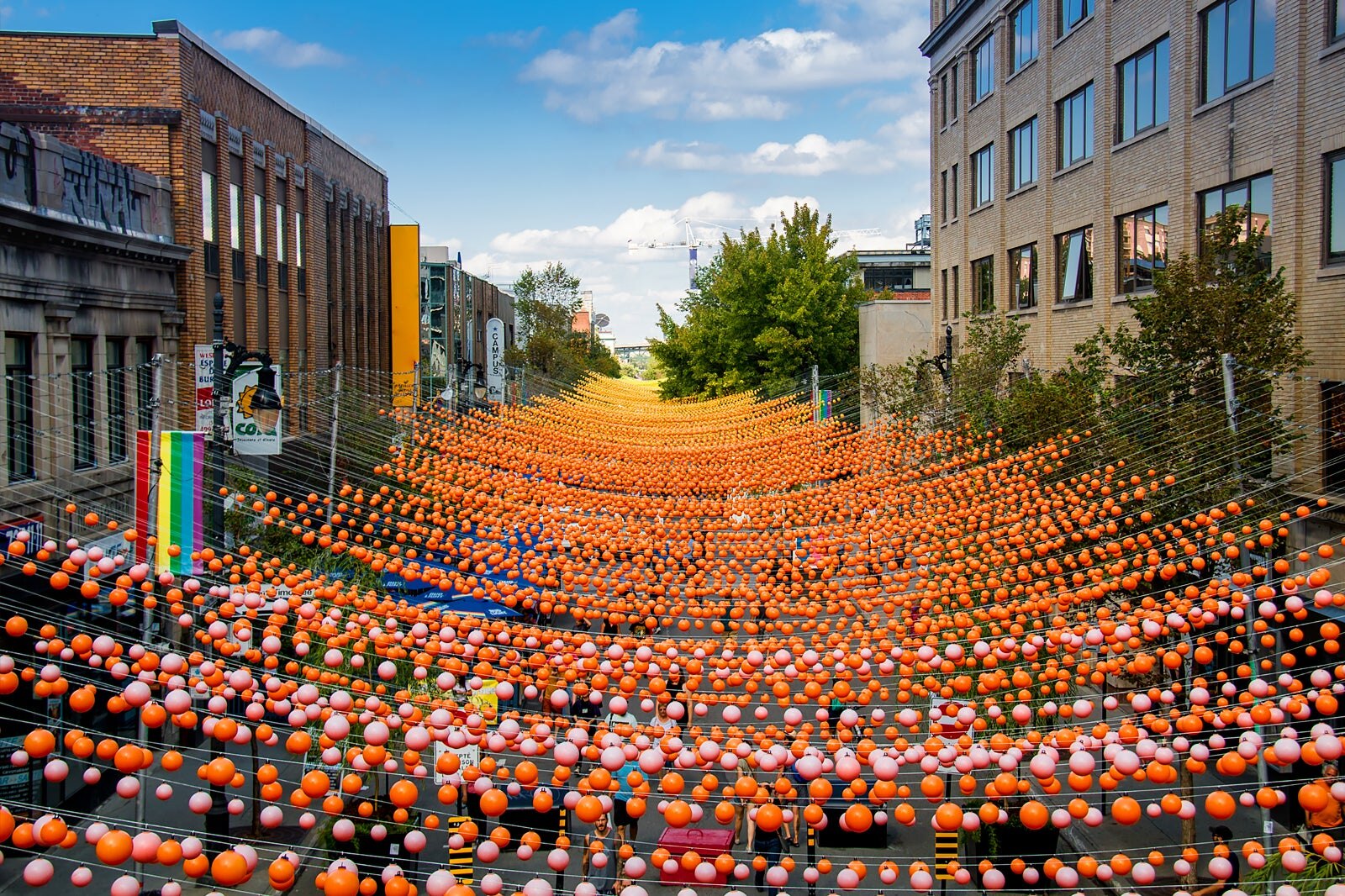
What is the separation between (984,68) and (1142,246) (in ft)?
42.9

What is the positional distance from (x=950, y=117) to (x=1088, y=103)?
475 inches

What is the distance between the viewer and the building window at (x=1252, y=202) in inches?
655

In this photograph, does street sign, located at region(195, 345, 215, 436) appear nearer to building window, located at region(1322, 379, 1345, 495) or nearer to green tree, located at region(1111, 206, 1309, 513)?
green tree, located at region(1111, 206, 1309, 513)

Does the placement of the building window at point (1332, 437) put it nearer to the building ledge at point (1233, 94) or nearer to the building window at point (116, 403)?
the building ledge at point (1233, 94)

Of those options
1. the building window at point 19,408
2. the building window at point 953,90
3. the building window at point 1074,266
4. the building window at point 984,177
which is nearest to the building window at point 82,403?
the building window at point 19,408

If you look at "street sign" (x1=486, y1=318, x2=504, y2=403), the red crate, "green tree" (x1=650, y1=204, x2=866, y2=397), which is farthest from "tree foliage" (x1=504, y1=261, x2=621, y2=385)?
the red crate

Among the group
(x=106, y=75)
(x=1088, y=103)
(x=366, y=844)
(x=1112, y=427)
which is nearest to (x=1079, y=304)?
(x=1088, y=103)

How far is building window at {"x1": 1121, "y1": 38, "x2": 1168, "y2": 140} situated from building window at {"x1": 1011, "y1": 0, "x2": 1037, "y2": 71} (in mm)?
5751

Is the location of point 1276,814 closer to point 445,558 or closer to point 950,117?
point 445,558

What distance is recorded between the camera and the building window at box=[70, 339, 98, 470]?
17250mm

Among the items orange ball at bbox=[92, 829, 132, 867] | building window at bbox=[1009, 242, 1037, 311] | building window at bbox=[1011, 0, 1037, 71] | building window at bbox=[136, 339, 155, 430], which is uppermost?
building window at bbox=[1011, 0, 1037, 71]

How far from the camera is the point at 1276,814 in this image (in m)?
14.1

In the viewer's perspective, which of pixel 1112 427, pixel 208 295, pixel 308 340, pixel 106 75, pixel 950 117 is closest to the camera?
pixel 1112 427

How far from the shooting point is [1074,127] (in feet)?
83.3
